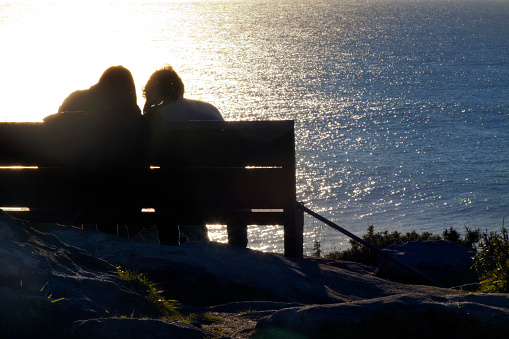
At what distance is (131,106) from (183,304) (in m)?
2.70

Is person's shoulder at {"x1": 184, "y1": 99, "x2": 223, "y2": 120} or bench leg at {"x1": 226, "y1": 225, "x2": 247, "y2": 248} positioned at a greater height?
person's shoulder at {"x1": 184, "y1": 99, "x2": 223, "y2": 120}

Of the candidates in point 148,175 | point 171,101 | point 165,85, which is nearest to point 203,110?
point 171,101

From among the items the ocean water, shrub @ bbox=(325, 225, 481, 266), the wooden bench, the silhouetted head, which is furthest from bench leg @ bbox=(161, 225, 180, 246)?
the ocean water

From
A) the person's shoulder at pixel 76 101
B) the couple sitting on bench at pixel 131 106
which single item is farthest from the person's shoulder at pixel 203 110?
the person's shoulder at pixel 76 101

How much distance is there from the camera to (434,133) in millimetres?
58688

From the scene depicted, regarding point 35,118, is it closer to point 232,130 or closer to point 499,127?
point 499,127

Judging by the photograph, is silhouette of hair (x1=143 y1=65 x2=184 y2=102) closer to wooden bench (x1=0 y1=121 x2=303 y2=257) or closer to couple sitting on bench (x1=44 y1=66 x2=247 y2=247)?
couple sitting on bench (x1=44 y1=66 x2=247 y2=247)

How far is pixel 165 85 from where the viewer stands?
777 centimetres

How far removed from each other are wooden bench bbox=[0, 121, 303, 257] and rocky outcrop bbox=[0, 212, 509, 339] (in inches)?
49.8

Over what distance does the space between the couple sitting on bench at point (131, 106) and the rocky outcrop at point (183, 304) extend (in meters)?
1.62

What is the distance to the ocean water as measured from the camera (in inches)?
1427

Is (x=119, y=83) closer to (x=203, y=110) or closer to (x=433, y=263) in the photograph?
(x=203, y=110)

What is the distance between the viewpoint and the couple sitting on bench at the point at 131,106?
694cm

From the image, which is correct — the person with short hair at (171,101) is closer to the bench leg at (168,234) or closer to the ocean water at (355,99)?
the bench leg at (168,234)
